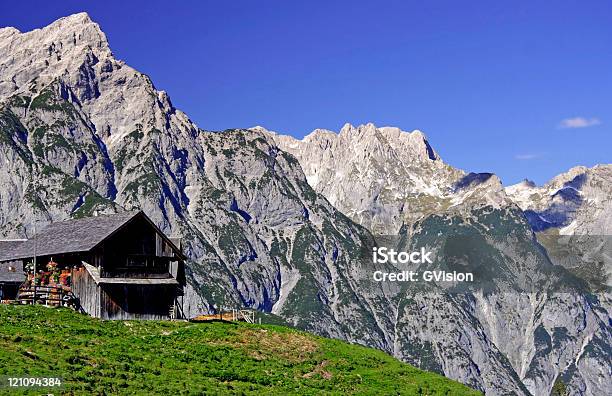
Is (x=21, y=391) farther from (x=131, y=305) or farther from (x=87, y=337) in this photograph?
(x=131, y=305)

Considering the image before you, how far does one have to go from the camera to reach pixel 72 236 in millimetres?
81188

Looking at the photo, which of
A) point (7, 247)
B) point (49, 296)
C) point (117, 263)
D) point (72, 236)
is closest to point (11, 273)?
point (7, 247)

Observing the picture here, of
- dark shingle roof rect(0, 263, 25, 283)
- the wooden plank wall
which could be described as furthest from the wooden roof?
the wooden plank wall

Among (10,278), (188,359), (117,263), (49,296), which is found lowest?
(188,359)

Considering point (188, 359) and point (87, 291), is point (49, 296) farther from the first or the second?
point (188, 359)

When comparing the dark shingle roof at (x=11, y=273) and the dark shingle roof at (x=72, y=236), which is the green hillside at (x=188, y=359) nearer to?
the dark shingle roof at (x=72, y=236)

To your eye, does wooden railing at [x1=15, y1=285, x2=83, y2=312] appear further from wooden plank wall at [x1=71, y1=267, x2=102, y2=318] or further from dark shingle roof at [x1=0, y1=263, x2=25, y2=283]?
dark shingle roof at [x1=0, y1=263, x2=25, y2=283]

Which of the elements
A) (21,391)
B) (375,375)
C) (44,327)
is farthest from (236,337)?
(21,391)

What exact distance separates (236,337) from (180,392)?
20152 millimetres

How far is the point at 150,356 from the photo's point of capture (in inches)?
2270

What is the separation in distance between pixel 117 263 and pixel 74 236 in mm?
5663

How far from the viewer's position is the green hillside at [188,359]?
48625mm

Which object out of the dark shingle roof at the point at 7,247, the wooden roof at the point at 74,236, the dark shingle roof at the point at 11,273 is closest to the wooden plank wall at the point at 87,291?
the wooden roof at the point at 74,236

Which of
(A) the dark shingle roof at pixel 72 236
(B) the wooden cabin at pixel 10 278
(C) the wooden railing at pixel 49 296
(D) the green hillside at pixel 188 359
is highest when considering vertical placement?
(A) the dark shingle roof at pixel 72 236
